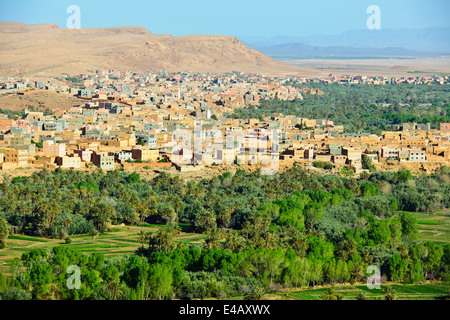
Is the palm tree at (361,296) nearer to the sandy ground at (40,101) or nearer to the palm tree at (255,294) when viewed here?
the palm tree at (255,294)

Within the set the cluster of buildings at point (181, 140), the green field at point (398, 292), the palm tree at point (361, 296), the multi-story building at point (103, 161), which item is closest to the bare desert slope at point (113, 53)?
the cluster of buildings at point (181, 140)

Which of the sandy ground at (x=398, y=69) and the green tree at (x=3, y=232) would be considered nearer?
the green tree at (x=3, y=232)

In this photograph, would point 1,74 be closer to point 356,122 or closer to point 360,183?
point 356,122

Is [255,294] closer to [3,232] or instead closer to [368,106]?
[3,232]

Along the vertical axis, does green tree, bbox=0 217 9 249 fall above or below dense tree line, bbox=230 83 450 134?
below

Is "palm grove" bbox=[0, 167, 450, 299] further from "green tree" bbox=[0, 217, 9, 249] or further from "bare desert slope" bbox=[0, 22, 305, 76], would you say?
"bare desert slope" bbox=[0, 22, 305, 76]

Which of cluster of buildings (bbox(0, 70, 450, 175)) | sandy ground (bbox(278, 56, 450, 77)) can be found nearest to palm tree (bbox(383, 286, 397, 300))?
cluster of buildings (bbox(0, 70, 450, 175))
